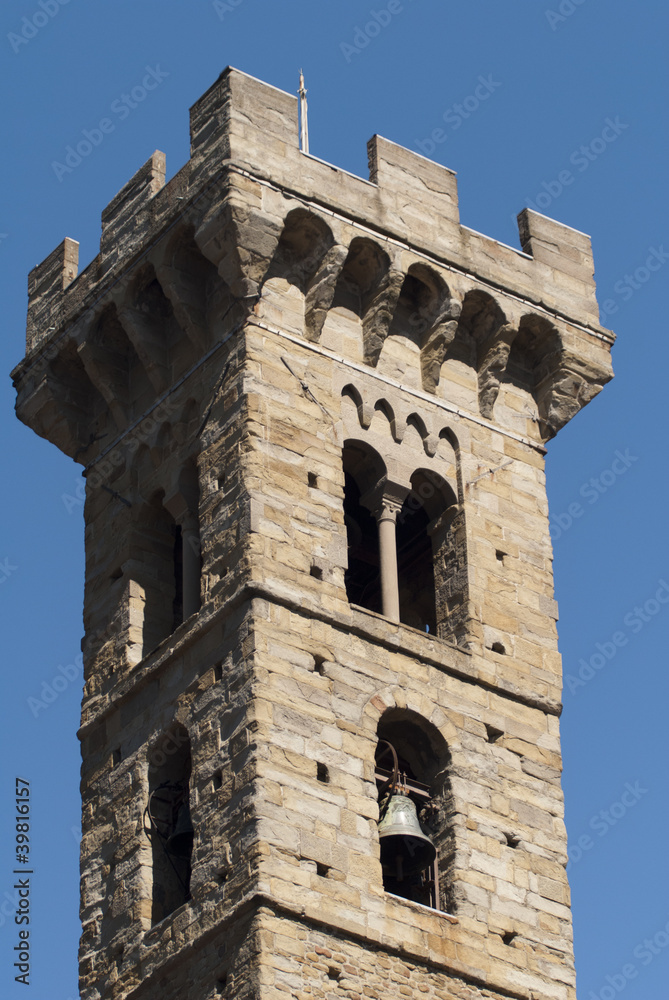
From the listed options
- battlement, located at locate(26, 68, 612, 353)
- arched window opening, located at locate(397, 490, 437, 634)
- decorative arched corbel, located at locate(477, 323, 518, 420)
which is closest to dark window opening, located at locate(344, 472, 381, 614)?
arched window opening, located at locate(397, 490, 437, 634)

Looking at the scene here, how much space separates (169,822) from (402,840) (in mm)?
2545

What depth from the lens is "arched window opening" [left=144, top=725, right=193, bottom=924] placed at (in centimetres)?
2758

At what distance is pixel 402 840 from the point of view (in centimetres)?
2734

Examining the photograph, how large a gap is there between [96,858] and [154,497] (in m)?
4.44

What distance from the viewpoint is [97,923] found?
91.8ft

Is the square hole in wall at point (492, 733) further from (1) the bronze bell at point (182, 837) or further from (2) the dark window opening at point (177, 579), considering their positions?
(2) the dark window opening at point (177, 579)

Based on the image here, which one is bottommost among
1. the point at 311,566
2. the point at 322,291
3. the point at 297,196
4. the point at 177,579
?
the point at 311,566

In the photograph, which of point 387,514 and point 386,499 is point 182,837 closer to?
point 387,514

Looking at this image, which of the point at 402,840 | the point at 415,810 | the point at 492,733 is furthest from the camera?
the point at 492,733

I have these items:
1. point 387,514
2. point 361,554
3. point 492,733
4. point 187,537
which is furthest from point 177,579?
point 492,733

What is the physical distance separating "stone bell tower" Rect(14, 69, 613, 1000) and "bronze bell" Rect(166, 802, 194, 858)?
0.14ft

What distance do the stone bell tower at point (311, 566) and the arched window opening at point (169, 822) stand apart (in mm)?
35

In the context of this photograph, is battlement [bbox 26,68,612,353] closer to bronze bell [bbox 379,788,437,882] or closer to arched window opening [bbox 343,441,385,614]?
arched window opening [bbox 343,441,385,614]

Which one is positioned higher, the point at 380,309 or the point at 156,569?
the point at 380,309
